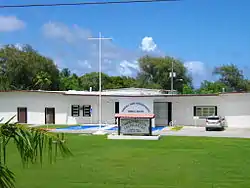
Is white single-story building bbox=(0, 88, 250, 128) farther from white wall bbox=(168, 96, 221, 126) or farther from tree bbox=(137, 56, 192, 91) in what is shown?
tree bbox=(137, 56, 192, 91)

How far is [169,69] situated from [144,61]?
565cm

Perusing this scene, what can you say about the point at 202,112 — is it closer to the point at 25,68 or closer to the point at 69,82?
the point at 25,68

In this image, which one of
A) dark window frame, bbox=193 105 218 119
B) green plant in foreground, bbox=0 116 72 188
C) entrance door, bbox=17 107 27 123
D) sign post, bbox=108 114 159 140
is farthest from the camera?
entrance door, bbox=17 107 27 123

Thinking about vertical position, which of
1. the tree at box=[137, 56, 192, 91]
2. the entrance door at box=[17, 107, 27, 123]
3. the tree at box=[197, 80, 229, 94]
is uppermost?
the tree at box=[137, 56, 192, 91]

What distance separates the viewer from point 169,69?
89.1m

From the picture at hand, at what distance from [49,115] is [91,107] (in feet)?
14.9

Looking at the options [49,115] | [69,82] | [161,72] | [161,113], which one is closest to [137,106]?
[161,113]

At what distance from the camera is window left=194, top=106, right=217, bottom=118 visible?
44.2 metres

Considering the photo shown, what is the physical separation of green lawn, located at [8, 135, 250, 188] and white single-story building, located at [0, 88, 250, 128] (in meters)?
21.2

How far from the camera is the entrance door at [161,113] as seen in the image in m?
46.5

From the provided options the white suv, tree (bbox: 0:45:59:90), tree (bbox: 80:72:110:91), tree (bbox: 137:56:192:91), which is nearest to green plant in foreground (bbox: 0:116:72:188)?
the white suv

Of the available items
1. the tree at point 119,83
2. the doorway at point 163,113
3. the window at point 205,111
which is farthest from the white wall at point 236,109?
the tree at point 119,83

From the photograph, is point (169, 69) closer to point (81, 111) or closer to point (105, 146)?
point (81, 111)

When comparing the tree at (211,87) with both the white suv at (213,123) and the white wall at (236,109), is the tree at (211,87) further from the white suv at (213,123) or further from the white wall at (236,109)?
the white suv at (213,123)
